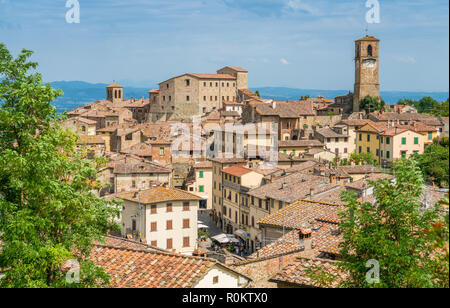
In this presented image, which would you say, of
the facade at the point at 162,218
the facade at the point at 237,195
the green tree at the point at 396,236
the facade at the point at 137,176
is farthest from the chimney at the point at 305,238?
the facade at the point at 137,176

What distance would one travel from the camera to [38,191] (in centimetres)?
810

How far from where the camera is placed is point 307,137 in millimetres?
54344

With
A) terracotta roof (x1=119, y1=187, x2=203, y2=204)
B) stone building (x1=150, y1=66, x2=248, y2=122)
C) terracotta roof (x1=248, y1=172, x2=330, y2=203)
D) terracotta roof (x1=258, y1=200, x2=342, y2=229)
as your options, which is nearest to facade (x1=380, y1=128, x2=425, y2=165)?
terracotta roof (x1=248, y1=172, x2=330, y2=203)

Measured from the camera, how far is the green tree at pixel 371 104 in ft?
225

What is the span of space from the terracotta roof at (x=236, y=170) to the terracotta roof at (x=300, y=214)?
1539 cm

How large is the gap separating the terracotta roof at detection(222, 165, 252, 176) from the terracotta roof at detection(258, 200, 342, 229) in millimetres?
15389

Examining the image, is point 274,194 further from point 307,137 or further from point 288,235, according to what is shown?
point 307,137

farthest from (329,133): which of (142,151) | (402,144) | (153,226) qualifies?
(153,226)

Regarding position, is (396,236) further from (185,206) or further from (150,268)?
(185,206)

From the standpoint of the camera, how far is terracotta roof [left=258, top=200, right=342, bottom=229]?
1723 cm

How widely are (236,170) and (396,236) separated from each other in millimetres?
29148

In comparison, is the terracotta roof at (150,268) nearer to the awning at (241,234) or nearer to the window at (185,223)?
the window at (185,223)

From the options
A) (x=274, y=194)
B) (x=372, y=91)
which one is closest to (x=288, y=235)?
(x=274, y=194)

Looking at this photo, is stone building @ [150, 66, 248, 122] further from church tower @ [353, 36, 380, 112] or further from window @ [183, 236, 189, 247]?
window @ [183, 236, 189, 247]
